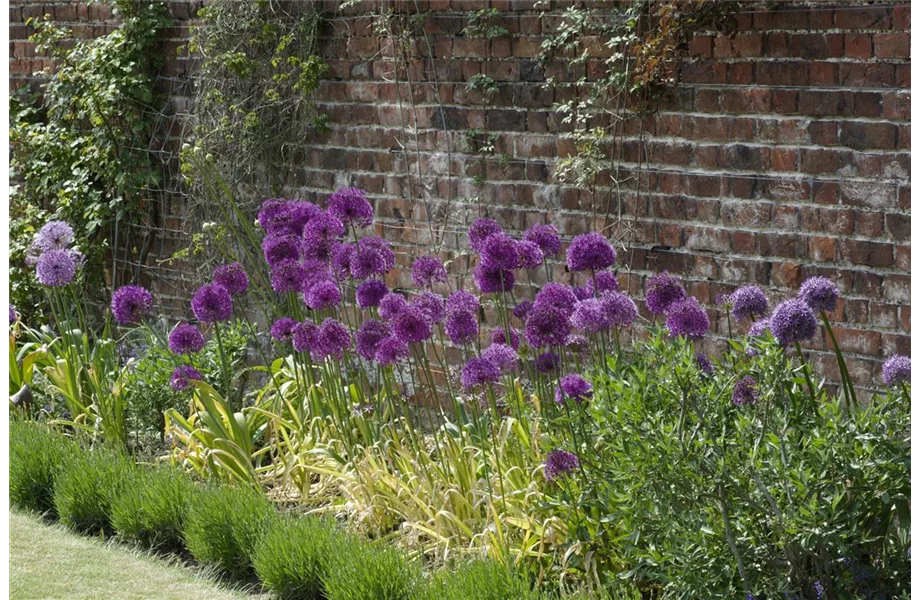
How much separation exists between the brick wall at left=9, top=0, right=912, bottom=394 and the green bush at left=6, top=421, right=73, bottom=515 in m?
1.79

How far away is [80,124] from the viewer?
7109 mm

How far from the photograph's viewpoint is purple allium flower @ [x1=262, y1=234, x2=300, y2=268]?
427cm

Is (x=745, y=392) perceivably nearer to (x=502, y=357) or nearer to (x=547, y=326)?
(x=547, y=326)

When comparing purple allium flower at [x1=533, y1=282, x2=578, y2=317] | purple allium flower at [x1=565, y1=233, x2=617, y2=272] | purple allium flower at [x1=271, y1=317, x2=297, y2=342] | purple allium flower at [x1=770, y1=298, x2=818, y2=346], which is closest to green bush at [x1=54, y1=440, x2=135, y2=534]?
purple allium flower at [x1=271, y1=317, x2=297, y2=342]

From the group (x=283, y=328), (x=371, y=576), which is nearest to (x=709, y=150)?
(x=283, y=328)

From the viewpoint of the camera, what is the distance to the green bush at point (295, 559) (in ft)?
11.5

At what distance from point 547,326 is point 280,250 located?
133 centimetres

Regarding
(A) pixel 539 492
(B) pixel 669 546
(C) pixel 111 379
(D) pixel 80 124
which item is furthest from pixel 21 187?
(B) pixel 669 546

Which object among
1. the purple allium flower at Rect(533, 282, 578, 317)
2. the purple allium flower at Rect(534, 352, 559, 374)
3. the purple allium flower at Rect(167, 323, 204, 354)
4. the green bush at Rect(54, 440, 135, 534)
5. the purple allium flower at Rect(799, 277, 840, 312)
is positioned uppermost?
the purple allium flower at Rect(799, 277, 840, 312)

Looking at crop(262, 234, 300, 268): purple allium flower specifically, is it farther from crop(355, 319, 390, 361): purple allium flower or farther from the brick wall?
the brick wall

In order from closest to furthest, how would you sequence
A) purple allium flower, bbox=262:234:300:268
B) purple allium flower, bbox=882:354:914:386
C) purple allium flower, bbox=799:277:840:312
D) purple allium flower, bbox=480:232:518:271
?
purple allium flower, bbox=882:354:914:386, purple allium flower, bbox=799:277:840:312, purple allium flower, bbox=480:232:518:271, purple allium flower, bbox=262:234:300:268

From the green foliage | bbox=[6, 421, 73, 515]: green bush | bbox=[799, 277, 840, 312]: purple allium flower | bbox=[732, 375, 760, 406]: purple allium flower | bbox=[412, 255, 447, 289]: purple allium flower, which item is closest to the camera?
bbox=[732, 375, 760, 406]: purple allium flower

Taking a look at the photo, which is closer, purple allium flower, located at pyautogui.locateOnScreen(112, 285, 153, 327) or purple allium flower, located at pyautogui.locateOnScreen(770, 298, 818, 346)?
purple allium flower, located at pyautogui.locateOnScreen(770, 298, 818, 346)

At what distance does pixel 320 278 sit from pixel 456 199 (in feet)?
3.44
